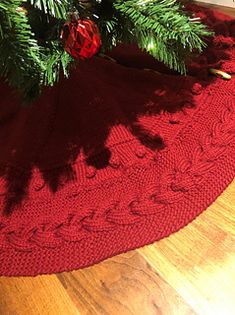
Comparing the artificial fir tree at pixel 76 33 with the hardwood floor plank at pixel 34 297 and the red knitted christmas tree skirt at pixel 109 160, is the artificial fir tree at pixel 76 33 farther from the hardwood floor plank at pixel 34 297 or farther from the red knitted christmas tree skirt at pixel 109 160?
the hardwood floor plank at pixel 34 297

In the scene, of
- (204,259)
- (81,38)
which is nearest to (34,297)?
(204,259)

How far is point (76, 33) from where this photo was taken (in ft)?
1.46

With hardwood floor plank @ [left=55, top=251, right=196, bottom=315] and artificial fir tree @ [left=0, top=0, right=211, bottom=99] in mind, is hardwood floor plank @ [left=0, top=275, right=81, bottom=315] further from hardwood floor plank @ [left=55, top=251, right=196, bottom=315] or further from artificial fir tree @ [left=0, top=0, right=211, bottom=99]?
A: artificial fir tree @ [left=0, top=0, right=211, bottom=99]

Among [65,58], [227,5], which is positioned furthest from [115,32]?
[227,5]

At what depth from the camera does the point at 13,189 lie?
0.60 meters

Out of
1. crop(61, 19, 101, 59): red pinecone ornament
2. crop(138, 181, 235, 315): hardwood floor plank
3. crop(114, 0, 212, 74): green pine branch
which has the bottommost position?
crop(138, 181, 235, 315): hardwood floor plank

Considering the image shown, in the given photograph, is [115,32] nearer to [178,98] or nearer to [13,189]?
[178,98]

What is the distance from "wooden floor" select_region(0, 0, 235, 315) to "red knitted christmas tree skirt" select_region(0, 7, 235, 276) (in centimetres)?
2

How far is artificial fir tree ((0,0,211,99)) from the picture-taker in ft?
1.46

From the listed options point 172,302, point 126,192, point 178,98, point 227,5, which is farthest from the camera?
point 227,5

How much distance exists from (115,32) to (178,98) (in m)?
0.20

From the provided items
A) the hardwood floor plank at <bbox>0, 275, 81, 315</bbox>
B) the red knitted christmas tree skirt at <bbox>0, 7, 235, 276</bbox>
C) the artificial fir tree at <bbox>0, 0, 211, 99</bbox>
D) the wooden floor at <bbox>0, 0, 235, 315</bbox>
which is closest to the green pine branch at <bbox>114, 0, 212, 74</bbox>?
the artificial fir tree at <bbox>0, 0, 211, 99</bbox>

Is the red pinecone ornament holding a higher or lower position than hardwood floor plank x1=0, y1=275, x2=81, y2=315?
higher

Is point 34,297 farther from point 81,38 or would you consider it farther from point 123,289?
point 81,38
